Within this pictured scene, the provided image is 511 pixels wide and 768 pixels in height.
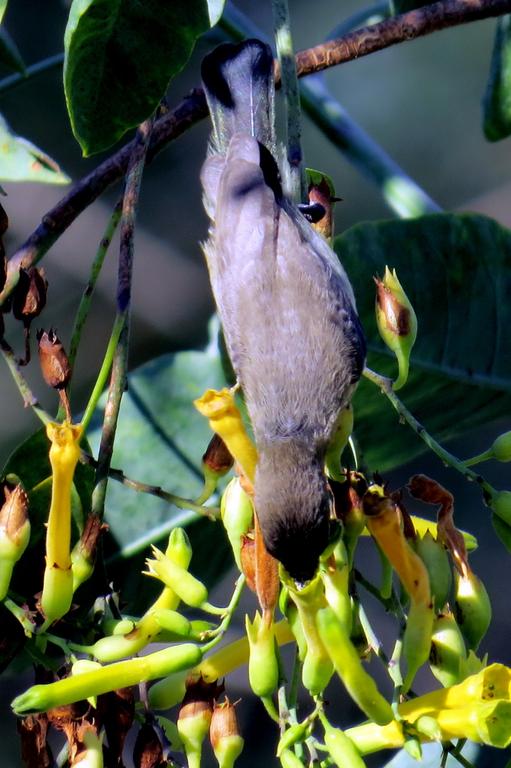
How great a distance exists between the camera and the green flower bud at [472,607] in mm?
1761

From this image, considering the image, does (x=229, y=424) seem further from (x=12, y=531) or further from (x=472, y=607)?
(x=472, y=607)

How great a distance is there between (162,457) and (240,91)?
82 centimetres

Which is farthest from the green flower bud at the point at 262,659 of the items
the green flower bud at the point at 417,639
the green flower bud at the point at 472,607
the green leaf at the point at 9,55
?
the green leaf at the point at 9,55

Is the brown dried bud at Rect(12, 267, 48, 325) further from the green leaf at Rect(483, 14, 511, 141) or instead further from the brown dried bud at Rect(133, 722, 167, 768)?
the green leaf at Rect(483, 14, 511, 141)

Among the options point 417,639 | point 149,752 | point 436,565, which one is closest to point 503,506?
point 436,565

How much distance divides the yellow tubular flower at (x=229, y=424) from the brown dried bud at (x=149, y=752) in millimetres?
381

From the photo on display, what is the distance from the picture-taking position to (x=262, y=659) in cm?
162

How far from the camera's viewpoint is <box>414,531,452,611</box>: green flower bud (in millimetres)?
1691

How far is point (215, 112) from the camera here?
2.62 m

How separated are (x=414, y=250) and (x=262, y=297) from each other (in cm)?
38

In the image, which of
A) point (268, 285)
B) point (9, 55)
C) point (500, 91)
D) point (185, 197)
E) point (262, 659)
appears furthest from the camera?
point (185, 197)

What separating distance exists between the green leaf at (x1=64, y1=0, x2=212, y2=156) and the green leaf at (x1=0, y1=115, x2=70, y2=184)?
10cm

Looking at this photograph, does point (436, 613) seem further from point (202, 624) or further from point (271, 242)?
point (271, 242)

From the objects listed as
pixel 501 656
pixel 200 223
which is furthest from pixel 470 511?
pixel 200 223
